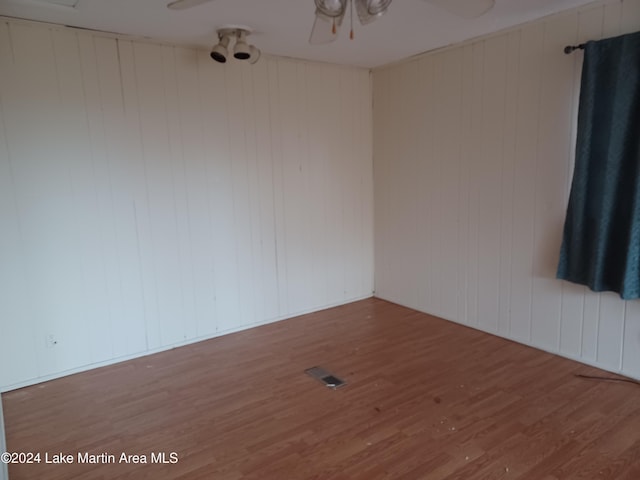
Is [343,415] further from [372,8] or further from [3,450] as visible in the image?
[372,8]

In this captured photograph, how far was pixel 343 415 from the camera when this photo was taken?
2564 millimetres

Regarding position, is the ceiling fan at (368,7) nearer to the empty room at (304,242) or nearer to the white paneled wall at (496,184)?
the empty room at (304,242)

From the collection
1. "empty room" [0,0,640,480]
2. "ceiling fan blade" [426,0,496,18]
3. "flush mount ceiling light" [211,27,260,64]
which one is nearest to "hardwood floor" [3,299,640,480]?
"empty room" [0,0,640,480]

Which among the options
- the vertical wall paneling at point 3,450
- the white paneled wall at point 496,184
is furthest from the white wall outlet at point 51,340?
the white paneled wall at point 496,184

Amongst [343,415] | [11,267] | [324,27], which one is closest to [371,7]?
[324,27]

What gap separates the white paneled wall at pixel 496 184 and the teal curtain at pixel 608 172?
0.16 m

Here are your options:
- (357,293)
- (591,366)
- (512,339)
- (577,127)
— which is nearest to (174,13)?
(577,127)

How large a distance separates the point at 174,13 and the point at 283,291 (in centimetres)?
250

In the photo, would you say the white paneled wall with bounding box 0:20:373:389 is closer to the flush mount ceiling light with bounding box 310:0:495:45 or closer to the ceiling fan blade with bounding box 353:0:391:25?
the flush mount ceiling light with bounding box 310:0:495:45

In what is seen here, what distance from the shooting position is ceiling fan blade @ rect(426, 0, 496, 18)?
77.5 inches

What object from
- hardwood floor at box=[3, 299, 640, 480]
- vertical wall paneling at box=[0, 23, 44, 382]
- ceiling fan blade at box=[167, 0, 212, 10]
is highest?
ceiling fan blade at box=[167, 0, 212, 10]

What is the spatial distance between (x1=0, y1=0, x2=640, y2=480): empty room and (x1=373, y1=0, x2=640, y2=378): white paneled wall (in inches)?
0.8

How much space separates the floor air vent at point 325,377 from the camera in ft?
9.62

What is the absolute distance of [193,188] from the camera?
11.9 feet
